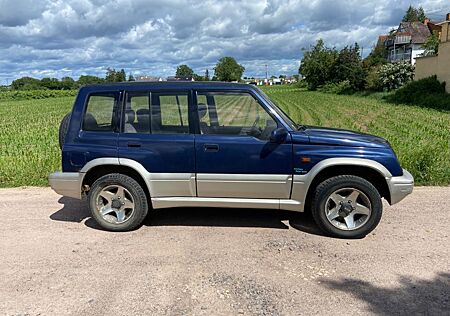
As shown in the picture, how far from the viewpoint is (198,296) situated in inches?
123

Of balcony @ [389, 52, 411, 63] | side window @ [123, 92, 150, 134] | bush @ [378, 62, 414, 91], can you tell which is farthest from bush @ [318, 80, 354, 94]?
side window @ [123, 92, 150, 134]

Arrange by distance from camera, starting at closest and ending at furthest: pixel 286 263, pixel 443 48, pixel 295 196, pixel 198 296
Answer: pixel 198 296, pixel 286 263, pixel 295 196, pixel 443 48

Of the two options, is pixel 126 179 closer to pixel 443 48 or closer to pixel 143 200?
pixel 143 200

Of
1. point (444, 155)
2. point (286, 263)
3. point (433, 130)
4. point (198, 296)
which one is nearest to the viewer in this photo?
point (198, 296)

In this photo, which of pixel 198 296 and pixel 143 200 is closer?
pixel 198 296

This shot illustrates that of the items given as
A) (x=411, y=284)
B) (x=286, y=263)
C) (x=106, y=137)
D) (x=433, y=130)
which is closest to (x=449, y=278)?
(x=411, y=284)

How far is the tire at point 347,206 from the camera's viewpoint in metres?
4.19

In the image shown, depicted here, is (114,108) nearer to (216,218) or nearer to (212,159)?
(212,159)

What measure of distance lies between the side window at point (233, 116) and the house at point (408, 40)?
64456mm

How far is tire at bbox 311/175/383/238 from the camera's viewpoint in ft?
13.8

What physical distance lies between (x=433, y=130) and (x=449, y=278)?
1099 centimetres

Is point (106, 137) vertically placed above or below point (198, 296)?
above

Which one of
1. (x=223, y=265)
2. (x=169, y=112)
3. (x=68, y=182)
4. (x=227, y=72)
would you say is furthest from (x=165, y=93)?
(x=227, y=72)

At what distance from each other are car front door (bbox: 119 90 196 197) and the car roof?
8cm
